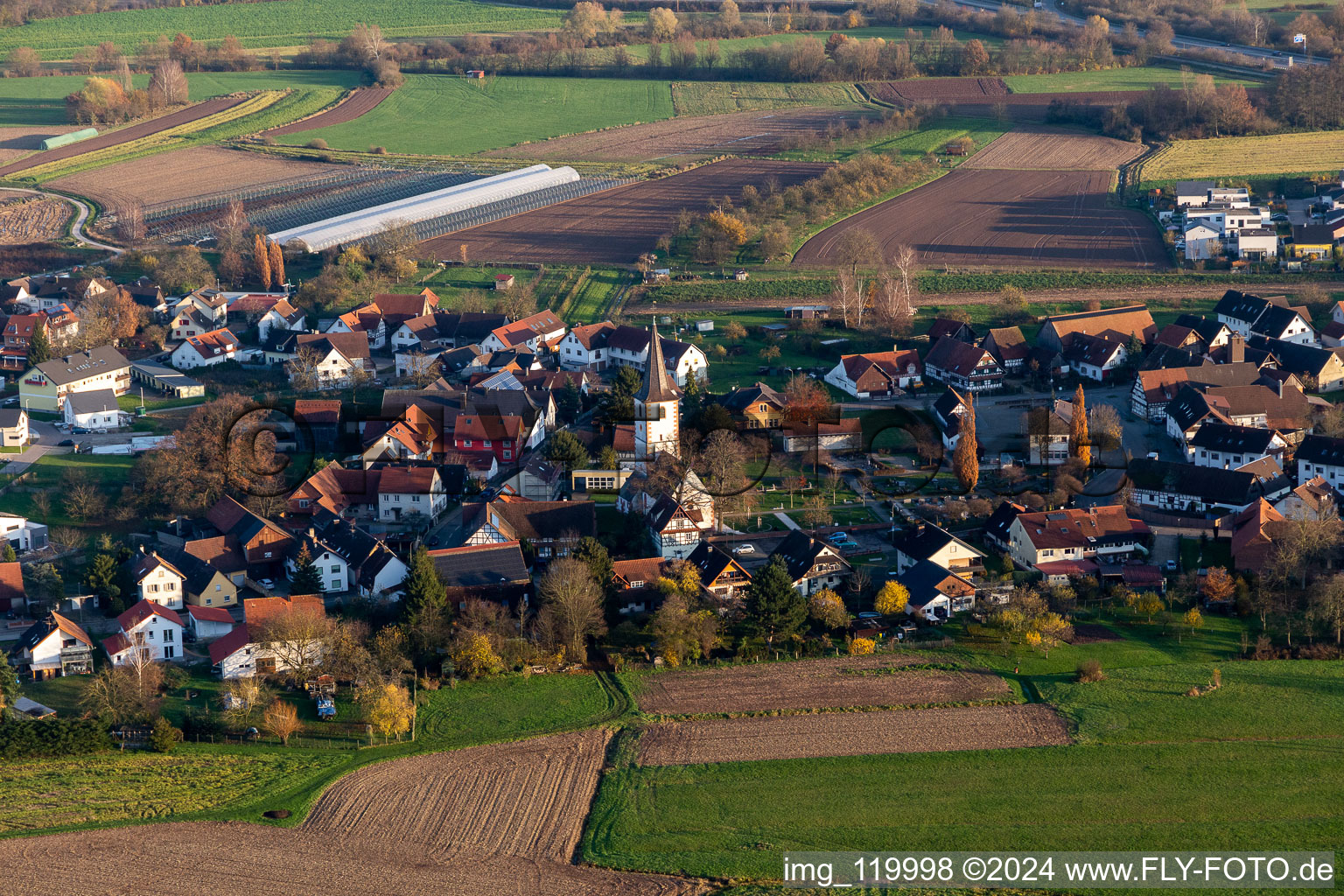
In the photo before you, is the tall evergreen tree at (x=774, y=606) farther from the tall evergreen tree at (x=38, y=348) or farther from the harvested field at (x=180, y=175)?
the harvested field at (x=180, y=175)

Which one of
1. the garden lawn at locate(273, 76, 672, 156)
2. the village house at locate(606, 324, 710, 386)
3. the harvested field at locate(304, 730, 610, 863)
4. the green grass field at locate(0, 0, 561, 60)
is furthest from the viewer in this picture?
the green grass field at locate(0, 0, 561, 60)

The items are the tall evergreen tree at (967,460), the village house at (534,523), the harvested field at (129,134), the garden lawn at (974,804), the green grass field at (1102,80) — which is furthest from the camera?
the green grass field at (1102,80)

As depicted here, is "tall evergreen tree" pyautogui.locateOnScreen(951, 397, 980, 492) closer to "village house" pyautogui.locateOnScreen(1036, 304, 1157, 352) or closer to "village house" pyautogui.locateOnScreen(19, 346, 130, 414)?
"village house" pyautogui.locateOnScreen(1036, 304, 1157, 352)

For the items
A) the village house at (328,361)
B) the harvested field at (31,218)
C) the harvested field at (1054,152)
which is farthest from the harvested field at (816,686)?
the harvested field at (31,218)

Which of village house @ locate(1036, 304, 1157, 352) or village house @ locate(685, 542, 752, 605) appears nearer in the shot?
village house @ locate(685, 542, 752, 605)

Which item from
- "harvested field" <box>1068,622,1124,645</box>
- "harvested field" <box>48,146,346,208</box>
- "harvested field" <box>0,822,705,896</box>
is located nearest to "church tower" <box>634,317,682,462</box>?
"harvested field" <box>1068,622,1124,645</box>

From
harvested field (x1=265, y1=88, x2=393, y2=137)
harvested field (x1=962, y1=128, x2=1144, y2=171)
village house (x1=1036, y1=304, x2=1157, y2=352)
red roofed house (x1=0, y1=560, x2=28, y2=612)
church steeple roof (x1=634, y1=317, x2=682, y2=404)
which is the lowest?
red roofed house (x1=0, y1=560, x2=28, y2=612)
